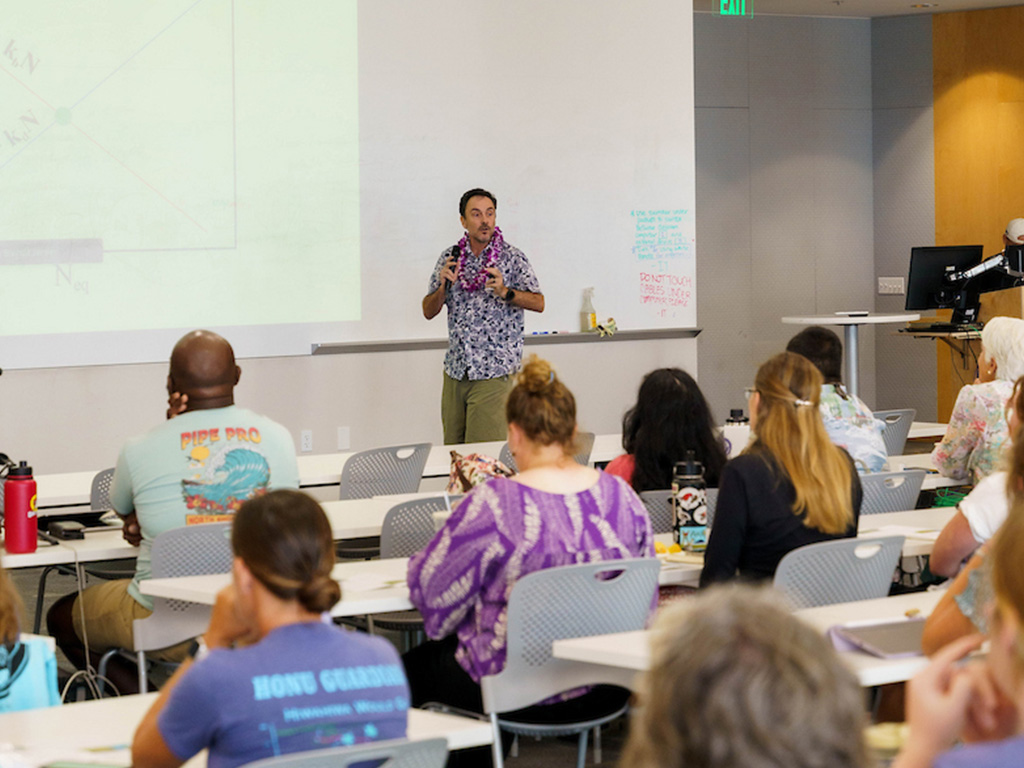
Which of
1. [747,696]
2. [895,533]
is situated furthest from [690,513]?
[747,696]

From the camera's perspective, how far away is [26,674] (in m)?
2.39

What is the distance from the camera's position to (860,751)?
106cm

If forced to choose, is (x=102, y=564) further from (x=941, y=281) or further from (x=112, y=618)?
(x=941, y=281)

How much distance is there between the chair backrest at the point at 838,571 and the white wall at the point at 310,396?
456 centimetres

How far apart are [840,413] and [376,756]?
10.4 feet

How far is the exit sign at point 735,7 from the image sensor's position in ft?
23.5

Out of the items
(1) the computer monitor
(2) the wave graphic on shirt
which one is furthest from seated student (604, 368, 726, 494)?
(1) the computer monitor

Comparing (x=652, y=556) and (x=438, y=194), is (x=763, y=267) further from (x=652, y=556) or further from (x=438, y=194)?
(x=652, y=556)

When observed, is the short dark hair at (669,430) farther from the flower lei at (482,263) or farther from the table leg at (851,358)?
the table leg at (851,358)

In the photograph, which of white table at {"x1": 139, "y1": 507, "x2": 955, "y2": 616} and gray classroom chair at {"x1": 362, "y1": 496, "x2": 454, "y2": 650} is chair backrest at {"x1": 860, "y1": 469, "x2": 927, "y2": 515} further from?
gray classroom chair at {"x1": 362, "y1": 496, "x2": 454, "y2": 650}

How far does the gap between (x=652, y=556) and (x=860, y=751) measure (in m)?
2.21

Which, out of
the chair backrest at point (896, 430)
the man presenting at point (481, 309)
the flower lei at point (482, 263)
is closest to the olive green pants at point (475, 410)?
the man presenting at point (481, 309)

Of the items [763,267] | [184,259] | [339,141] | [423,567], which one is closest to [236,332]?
[184,259]

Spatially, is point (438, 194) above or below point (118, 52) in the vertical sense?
below
